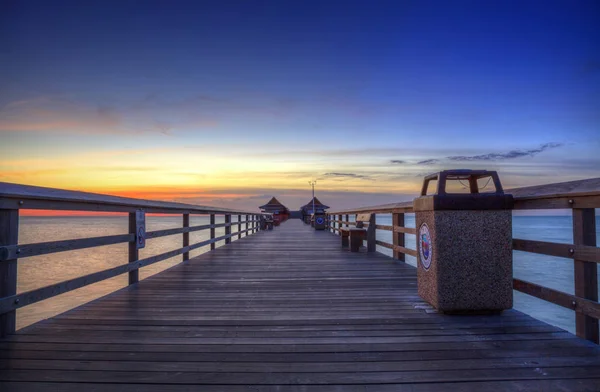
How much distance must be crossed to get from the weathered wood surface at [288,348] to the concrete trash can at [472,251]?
177mm

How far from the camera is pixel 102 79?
1098 cm

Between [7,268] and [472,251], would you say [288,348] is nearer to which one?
[472,251]

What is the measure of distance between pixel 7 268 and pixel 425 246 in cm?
351

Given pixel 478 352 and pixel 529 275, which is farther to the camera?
pixel 529 275

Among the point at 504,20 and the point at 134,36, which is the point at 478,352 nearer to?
the point at 504,20

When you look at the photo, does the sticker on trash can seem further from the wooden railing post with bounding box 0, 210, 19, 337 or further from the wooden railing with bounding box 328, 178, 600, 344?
the wooden railing post with bounding box 0, 210, 19, 337

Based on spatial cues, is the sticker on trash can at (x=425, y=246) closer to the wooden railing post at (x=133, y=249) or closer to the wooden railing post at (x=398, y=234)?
the wooden railing post at (x=398, y=234)

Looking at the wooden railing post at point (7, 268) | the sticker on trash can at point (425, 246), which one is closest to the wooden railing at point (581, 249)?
the sticker on trash can at point (425, 246)

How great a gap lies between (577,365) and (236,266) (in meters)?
5.04

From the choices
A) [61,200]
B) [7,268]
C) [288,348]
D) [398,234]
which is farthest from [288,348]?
[398,234]

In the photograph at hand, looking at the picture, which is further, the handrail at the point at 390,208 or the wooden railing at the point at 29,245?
the handrail at the point at 390,208

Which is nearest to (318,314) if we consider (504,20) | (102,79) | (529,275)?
(504,20)

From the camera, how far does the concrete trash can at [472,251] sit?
296 cm

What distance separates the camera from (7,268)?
2.46 meters
